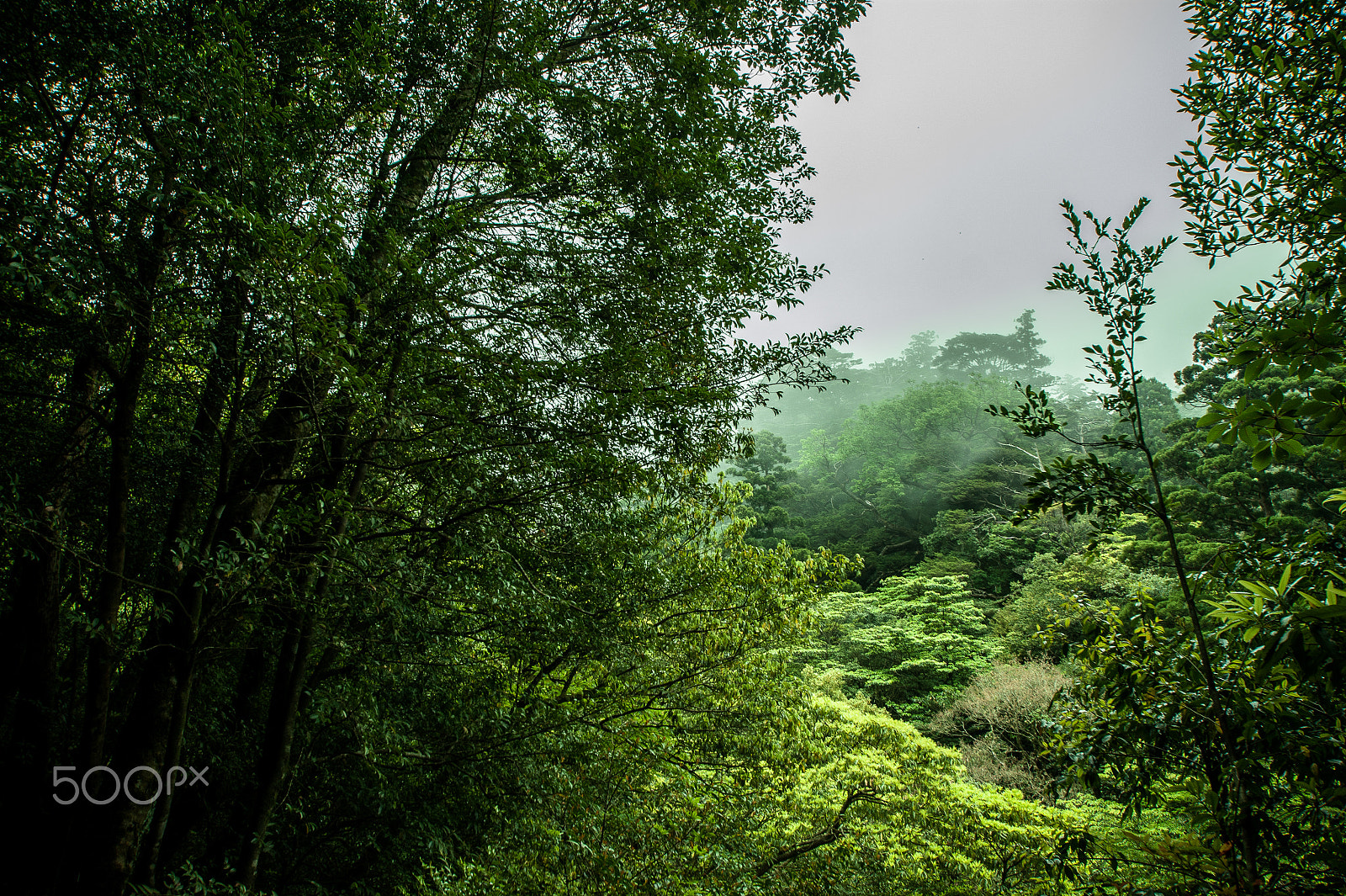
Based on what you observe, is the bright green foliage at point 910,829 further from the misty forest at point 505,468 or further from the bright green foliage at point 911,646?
the bright green foliage at point 911,646

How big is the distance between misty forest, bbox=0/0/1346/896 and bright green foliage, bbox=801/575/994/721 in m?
7.95

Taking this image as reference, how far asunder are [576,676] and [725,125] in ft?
18.4

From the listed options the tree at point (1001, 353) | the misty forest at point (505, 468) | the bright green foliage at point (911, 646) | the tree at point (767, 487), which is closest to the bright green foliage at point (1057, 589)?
the bright green foliage at point (911, 646)

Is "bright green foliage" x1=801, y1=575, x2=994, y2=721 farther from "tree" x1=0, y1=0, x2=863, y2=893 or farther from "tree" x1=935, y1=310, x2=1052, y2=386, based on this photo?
"tree" x1=935, y1=310, x2=1052, y2=386

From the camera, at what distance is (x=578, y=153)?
360 cm

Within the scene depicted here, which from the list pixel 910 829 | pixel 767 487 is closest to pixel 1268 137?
pixel 910 829

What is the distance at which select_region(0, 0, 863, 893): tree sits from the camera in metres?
2.26

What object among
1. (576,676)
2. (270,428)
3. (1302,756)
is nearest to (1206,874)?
(1302,756)

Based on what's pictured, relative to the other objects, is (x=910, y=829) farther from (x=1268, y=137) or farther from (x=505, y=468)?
(x=1268, y=137)

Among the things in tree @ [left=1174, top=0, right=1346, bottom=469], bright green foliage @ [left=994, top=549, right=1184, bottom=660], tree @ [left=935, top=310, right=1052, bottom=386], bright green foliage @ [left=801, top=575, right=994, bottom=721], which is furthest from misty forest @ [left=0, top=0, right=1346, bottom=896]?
tree @ [left=935, top=310, right=1052, bottom=386]

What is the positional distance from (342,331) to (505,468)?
1279 millimetres

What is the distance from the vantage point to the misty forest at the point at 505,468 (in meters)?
2.13

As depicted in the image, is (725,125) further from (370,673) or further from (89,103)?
(370,673)

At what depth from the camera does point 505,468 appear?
3.31 metres
